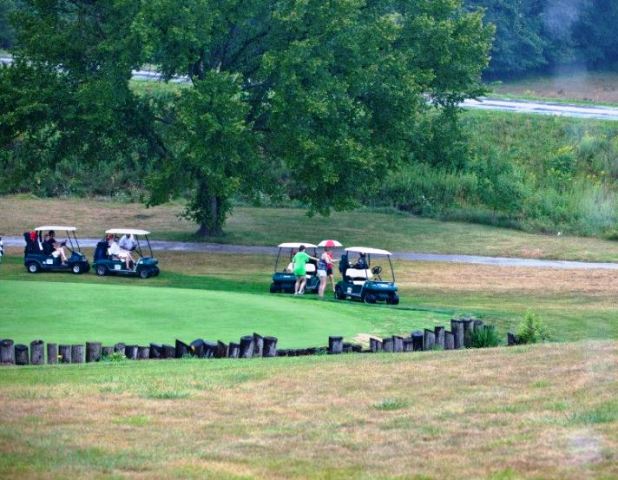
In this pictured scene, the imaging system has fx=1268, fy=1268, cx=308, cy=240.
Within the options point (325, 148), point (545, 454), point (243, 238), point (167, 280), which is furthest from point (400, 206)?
point (545, 454)

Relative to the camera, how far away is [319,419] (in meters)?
14.4

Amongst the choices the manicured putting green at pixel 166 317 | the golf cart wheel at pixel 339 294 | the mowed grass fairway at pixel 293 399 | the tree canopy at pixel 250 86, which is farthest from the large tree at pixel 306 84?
the manicured putting green at pixel 166 317

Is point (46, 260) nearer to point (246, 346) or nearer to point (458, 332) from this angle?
point (458, 332)

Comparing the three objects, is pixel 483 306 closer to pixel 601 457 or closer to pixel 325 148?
pixel 325 148

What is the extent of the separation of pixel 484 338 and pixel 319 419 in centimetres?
1021

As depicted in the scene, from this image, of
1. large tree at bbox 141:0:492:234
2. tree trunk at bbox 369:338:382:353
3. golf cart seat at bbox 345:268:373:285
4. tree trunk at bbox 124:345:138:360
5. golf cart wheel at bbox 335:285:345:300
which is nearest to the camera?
tree trunk at bbox 124:345:138:360

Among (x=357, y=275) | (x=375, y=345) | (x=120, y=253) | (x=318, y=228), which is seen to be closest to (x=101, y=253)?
(x=120, y=253)

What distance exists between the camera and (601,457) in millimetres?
12234

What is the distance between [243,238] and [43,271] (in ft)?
38.1

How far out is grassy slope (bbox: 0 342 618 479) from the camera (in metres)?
12.1

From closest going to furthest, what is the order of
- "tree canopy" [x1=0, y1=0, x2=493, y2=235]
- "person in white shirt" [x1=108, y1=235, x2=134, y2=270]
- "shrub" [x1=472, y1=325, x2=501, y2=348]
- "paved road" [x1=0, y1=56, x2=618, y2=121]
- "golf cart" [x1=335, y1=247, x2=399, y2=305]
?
"shrub" [x1=472, y1=325, x2=501, y2=348]
"golf cart" [x1=335, y1=247, x2=399, y2=305]
"person in white shirt" [x1=108, y1=235, x2=134, y2=270]
"tree canopy" [x1=0, y1=0, x2=493, y2=235]
"paved road" [x1=0, y1=56, x2=618, y2=121]

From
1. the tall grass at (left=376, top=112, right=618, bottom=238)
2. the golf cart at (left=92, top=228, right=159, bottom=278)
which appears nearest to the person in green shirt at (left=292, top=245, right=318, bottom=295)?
the golf cart at (left=92, top=228, right=159, bottom=278)

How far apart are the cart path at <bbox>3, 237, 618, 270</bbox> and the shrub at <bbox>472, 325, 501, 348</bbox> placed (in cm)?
1909

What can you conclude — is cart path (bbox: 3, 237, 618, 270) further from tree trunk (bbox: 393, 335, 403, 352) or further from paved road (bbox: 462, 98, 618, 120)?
paved road (bbox: 462, 98, 618, 120)
